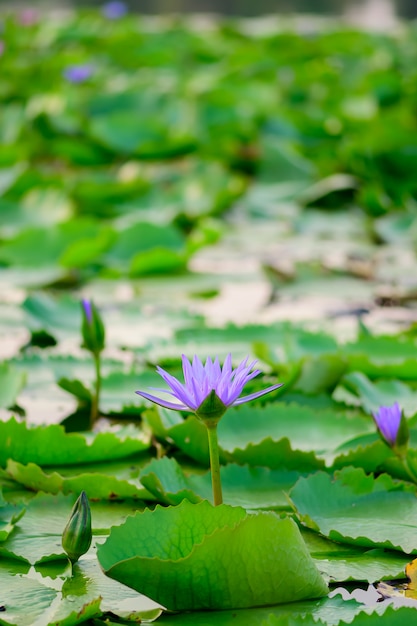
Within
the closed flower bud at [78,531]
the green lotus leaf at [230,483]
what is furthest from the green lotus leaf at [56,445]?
the closed flower bud at [78,531]

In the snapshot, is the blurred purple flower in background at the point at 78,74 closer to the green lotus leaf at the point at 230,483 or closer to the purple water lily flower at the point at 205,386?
the green lotus leaf at the point at 230,483

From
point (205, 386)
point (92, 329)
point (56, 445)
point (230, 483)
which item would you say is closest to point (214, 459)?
point (205, 386)

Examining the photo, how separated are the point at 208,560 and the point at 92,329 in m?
0.50

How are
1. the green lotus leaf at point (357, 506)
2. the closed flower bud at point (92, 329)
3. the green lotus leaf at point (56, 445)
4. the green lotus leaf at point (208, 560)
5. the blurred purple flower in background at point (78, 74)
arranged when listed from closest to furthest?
the green lotus leaf at point (208, 560)
the green lotus leaf at point (357, 506)
the green lotus leaf at point (56, 445)
the closed flower bud at point (92, 329)
the blurred purple flower in background at point (78, 74)

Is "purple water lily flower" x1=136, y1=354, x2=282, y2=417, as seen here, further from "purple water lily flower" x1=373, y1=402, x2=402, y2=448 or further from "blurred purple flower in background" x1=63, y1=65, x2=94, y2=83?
"blurred purple flower in background" x1=63, y1=65, x2=94, y2=83

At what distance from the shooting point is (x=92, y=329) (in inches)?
48.0

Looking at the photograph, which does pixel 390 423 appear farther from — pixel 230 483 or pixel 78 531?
pixel 78 531

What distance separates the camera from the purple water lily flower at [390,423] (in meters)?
0.95

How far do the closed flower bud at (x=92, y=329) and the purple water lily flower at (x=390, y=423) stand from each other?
411mm

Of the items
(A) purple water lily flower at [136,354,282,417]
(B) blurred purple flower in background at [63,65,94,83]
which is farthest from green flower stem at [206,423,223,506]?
(B) blurred purple flower in background at [63,65,94,83]

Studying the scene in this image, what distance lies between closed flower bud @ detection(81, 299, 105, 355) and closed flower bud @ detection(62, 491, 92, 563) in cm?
42

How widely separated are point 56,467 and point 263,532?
1.28 ft

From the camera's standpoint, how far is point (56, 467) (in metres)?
1.11

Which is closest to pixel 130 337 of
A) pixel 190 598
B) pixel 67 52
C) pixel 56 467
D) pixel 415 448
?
pixel 56 467
